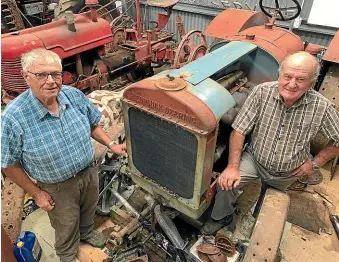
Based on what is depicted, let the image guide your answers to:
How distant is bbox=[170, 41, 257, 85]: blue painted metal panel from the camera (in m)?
1.90

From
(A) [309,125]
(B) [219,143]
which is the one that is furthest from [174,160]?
(A) [309,125]

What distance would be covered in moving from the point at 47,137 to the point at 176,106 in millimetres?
778

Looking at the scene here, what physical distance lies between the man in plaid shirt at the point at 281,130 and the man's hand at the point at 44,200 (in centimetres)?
115

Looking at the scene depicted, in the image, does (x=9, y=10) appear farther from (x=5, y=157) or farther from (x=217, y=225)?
(x=217, y=225)

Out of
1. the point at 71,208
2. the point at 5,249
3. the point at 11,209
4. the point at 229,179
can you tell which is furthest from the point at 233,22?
the point at 5,249

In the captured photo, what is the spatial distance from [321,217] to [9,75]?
11.7 ft

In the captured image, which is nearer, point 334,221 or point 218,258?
point 218,258

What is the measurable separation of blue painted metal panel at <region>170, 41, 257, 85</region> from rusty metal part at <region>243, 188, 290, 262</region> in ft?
2.99

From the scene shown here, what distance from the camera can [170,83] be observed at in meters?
1.73

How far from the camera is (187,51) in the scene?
3.88m

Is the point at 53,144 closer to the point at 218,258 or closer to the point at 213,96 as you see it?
the point at 213,96

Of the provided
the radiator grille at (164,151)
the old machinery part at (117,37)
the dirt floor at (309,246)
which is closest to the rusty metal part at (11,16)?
the old machinery part at (117,37)

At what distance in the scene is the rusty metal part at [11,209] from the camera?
224 cm

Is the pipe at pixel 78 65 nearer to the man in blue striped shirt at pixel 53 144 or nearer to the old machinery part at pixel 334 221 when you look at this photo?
the man in blue striped shirt at pixel 53 144
